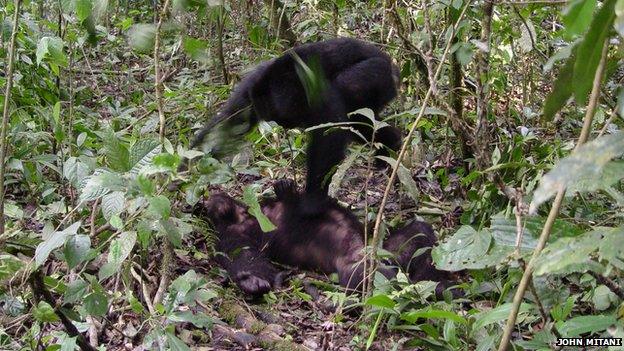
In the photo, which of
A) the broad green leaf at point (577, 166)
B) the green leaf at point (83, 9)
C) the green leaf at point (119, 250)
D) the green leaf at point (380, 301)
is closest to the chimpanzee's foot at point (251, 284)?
the green leaf at point (380, 301)

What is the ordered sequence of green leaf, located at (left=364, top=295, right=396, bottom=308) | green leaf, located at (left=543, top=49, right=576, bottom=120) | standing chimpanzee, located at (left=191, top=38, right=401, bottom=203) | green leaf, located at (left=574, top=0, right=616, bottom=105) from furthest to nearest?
standing chimpanzee, located at (left=191, top=38, right=401, bottom=203) → green leaf, located at (left=364, top=295, right=396, bottom=308) → green leaf, located at (left=543, top=49, right=576, bottom=120) → green leaf, located at (left=574, top=0, right=616, bottom=105)

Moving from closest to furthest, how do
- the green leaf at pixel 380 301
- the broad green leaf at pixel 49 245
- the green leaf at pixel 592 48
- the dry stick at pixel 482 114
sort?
the green leaf at pixel 592 48 < the broad green leaf at pixel 49 245 < the green leaf at pixel 380 301 < the dry stick at pixel 482 114

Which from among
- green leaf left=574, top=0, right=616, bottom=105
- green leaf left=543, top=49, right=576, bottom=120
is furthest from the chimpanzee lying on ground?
green leaf left=574, top=0, right=616, bottom=105

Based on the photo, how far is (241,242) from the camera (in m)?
4.33

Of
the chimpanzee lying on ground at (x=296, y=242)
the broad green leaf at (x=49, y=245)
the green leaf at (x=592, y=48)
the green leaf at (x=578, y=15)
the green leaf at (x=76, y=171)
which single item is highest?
the green leaf at (x=578, y=15)

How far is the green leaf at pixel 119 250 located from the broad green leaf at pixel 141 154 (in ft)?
0.72

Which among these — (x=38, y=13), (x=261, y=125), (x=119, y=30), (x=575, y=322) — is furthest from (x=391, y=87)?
(x=119, y=30)

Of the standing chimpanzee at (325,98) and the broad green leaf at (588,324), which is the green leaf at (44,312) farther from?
the standing chimpanzee at (325,98)

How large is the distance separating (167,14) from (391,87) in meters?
2.80

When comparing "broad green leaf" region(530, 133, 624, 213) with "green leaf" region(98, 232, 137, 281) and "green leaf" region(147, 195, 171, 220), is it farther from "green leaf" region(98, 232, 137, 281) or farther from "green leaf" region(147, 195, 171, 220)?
"green leaf" region(98, 232, 137, 281)

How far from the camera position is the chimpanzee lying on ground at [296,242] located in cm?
376

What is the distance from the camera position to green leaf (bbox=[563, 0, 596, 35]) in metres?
1.13

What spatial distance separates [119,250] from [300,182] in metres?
2.89

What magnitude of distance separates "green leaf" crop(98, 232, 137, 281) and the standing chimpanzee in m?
2.19
